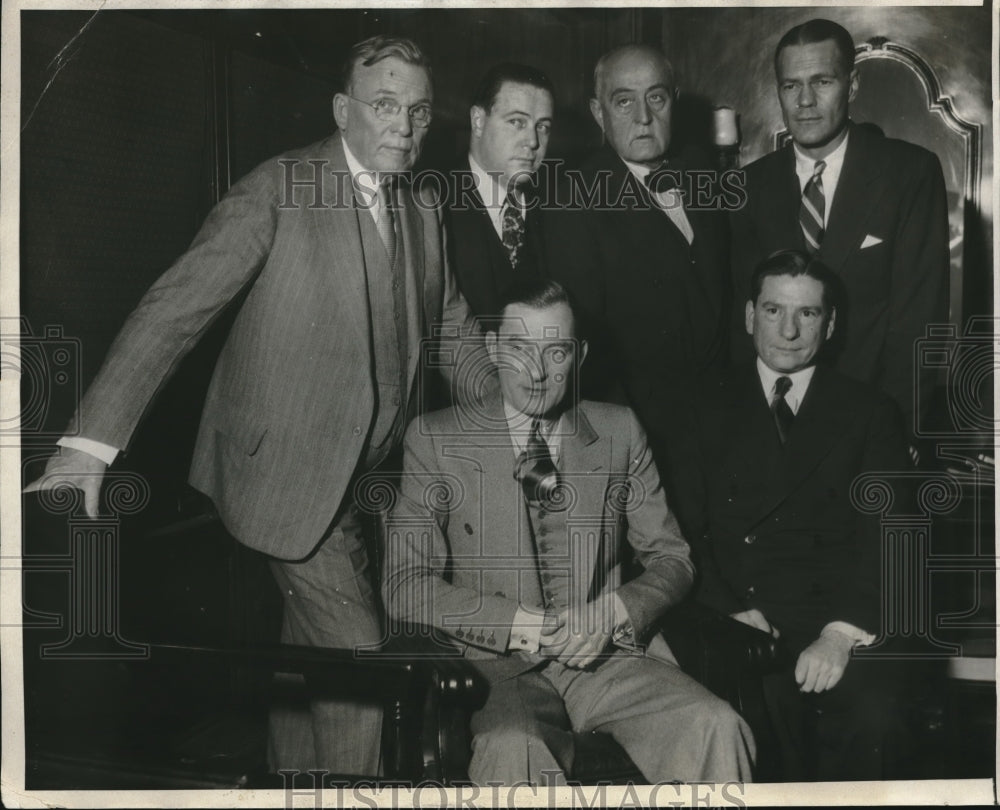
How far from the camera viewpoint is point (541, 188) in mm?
2609

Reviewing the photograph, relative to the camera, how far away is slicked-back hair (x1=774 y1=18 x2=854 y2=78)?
8.66 ft

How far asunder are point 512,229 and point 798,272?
0.78 m

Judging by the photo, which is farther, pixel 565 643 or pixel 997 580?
pixel 997 580

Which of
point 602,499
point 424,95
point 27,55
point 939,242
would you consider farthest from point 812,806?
point 27,55

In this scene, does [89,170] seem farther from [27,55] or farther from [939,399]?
[939,399]

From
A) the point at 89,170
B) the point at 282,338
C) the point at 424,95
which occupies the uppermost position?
the point at 424,95

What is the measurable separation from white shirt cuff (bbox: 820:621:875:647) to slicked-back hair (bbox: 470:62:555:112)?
63.1 inches

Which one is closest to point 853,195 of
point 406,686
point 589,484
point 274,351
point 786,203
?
point 786,203

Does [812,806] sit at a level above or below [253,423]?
below

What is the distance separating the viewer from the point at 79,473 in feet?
8.43

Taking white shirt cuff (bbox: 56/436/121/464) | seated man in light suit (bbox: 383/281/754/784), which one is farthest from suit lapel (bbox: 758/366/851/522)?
white shirt cuff (bbox: 56/436/121/464)

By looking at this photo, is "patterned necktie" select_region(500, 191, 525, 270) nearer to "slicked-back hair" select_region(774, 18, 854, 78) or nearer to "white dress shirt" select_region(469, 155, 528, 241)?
"white dress shirt" select_region(469, 155, 528, 241)

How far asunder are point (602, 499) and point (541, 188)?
0.84 meters

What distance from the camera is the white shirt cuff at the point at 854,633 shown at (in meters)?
2.65
